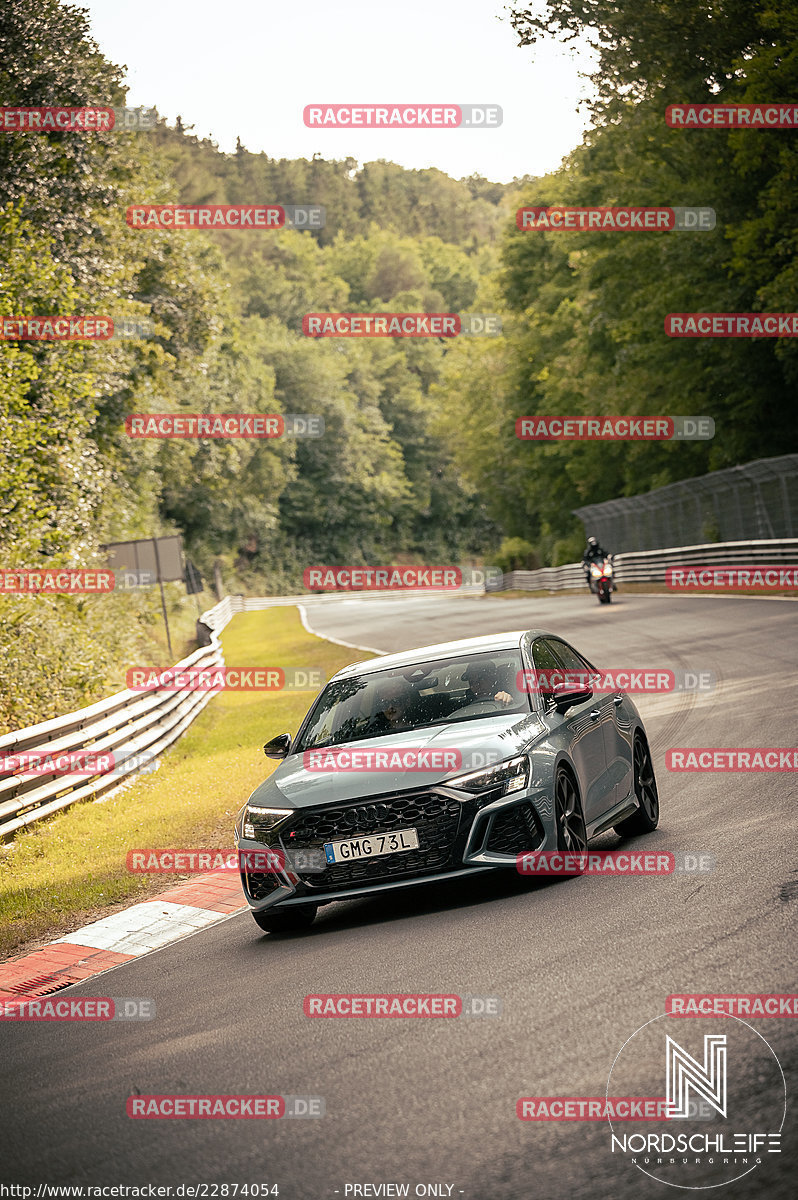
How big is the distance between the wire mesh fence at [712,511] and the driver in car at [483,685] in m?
25.2

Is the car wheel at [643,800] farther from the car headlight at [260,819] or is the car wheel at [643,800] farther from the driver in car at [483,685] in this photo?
the car headlight at [260,819]

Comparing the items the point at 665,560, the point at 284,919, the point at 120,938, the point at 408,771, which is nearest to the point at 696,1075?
the point at 408,771

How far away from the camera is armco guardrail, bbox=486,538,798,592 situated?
110ft

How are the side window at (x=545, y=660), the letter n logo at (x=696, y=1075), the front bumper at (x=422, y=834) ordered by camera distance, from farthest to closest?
the side window at (x=545, y=660), the front bumper at (x=422, y=834), the letter n logo at (x=696, y=1075)

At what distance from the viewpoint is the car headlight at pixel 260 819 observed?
7590mm

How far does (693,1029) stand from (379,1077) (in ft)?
3.74

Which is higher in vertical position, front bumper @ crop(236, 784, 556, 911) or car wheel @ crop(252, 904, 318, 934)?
front bumper @ crop(236, 784, 556, 911)

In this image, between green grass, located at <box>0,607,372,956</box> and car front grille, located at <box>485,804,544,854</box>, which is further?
green grass, located at <box>0,607,372,956</box>

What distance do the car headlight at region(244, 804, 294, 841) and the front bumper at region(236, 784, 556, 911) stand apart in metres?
0.07

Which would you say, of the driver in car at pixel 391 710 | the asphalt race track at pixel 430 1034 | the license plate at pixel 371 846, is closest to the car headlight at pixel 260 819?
the license plate at pixel 371 846

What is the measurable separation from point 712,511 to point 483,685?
107 feet

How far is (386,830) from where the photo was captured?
7.32 metres

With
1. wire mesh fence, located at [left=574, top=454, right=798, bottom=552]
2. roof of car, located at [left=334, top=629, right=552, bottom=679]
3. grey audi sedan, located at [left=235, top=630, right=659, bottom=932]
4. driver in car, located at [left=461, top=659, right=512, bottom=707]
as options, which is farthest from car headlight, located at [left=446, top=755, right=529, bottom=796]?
wire mesh fence, located at [left=574, top=454, right=798, bottom=552]

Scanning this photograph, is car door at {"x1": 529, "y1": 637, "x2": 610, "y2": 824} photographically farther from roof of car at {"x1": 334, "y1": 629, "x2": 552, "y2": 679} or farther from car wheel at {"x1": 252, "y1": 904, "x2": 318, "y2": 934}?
car wheel at {"x1": 252, "y1": 904, "x2": 318, "y2": 934}
